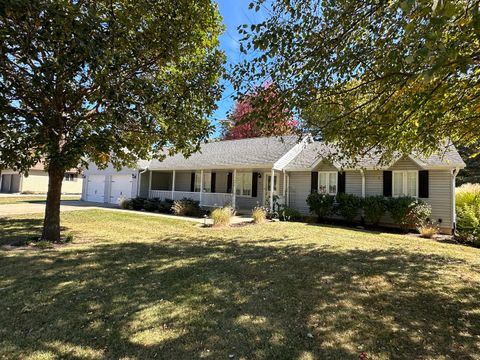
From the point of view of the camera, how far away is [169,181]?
2447 cm

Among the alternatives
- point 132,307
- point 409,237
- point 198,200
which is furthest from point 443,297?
point 198,200

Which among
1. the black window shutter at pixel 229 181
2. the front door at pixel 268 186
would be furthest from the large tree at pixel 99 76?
the black window shutter at pixel 229 181

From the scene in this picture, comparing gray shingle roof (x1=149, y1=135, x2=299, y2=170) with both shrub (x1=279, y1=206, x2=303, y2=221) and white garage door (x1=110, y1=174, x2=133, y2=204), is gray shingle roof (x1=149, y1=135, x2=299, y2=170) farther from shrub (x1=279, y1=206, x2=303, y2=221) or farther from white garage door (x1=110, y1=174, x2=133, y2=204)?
white garage door (x1=110, y1=174, x2=133, y2=204)

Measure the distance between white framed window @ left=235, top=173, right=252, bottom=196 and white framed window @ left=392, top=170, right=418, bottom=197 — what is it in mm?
8375

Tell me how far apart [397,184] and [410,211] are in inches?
71.3

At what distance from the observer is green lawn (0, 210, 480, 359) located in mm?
3434

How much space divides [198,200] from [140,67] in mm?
12541

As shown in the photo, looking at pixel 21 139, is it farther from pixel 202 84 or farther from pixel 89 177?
pixel 89 177

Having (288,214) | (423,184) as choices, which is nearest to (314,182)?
(288,214)

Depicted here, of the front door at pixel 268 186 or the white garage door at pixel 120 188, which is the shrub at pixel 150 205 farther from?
the front door at pixel 268 186

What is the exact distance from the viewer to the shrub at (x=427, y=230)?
478 inches

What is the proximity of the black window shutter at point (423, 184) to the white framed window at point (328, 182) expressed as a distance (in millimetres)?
3883

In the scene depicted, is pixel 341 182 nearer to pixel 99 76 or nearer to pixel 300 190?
pixel 300 190

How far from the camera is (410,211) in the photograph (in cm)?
1302
